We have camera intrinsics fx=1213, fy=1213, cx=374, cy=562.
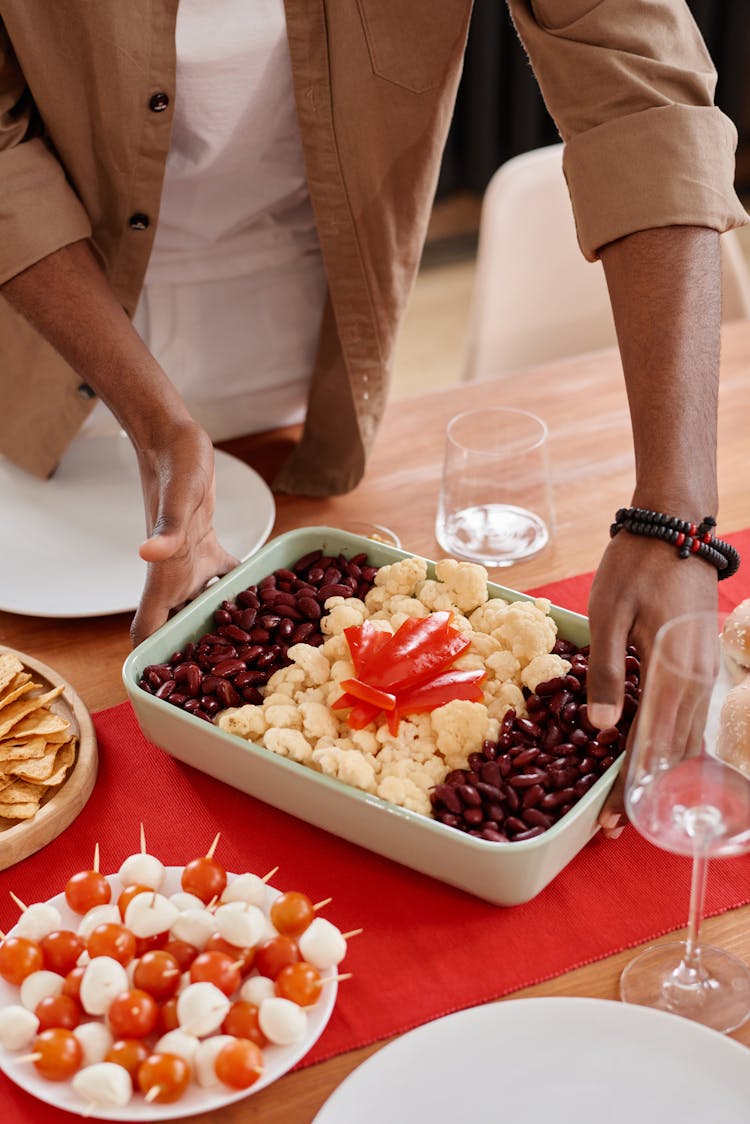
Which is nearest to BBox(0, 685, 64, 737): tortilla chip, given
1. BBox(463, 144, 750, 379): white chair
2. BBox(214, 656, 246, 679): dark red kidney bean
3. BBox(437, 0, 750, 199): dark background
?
BBox(214, 656, 246, 679): dark red kidney bean

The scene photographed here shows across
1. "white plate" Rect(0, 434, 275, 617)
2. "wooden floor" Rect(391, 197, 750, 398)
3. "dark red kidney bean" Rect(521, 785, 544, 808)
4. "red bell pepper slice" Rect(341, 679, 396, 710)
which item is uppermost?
"red bell pepper slice" Rect(341, 679, 396, 710)

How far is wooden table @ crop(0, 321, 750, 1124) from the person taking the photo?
1553 mm

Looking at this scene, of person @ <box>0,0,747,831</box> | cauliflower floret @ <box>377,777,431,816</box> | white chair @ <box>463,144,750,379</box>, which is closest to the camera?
cauliflower floret @ <box>377,777,431,816</box>

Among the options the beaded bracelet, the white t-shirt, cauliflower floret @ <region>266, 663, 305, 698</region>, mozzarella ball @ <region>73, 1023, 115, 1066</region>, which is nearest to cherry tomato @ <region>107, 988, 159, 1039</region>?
mozzarella ball @ <region>73, 1023, 115, 1066</region>

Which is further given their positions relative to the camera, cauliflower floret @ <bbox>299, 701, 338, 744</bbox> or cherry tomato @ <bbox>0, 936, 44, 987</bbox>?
cauliflower floret @ <bbox>299, 701, 338, 744</bbox>

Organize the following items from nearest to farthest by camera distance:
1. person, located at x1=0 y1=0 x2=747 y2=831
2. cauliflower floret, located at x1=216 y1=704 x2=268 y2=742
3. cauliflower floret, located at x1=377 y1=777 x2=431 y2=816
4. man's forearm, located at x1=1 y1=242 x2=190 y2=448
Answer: cauliflower floret, located at x1=377 y1=777 x2=431 y2=816, cauliflower floret, located at x1=216 y1=704 x2=268 y2=742, person, located at x1=0 y1=0 x2=747 y2=831, man's forearm, located at x1=1 y1=242 x2=190 y2=448

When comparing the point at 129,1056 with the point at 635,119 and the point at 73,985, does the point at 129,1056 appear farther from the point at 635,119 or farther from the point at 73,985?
the point at 635,119

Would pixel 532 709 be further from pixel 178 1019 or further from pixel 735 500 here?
pixel 735 500

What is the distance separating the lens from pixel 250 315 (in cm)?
194

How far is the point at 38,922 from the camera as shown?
106 cm

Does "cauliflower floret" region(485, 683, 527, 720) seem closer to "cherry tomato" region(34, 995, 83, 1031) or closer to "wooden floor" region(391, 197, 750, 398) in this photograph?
"cherry tomato" region(34, 995, 83, 1031)

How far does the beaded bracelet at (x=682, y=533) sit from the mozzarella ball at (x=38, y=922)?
0.65 meters

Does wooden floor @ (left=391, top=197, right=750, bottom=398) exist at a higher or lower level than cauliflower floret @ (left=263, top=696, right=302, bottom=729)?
lower

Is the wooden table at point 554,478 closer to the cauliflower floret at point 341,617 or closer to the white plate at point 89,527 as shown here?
the white plate at point 89,527
